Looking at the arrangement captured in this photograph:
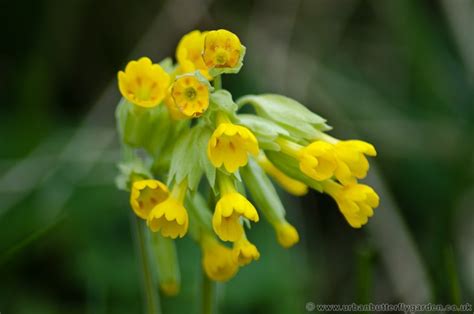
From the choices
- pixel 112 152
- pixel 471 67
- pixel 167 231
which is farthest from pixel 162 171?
pixel 471 67

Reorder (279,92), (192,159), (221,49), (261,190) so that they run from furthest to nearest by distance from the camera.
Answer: (279,92), (261,190), (192,159), (221,49)

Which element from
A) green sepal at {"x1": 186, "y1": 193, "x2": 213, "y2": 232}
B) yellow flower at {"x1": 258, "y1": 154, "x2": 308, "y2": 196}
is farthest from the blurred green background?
green sepal at {"x1": 186, "y1": 193, "x2": 213, "y2": 232}

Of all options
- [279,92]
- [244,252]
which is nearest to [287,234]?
[244,252]

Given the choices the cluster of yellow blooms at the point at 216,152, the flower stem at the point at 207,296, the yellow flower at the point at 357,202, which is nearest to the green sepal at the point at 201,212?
the cluster of yellow blooms at the point at 216,152

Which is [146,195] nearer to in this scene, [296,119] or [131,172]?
[131,172]

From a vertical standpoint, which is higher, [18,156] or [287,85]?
[287,85]

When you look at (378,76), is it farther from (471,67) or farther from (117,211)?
(117,211)
